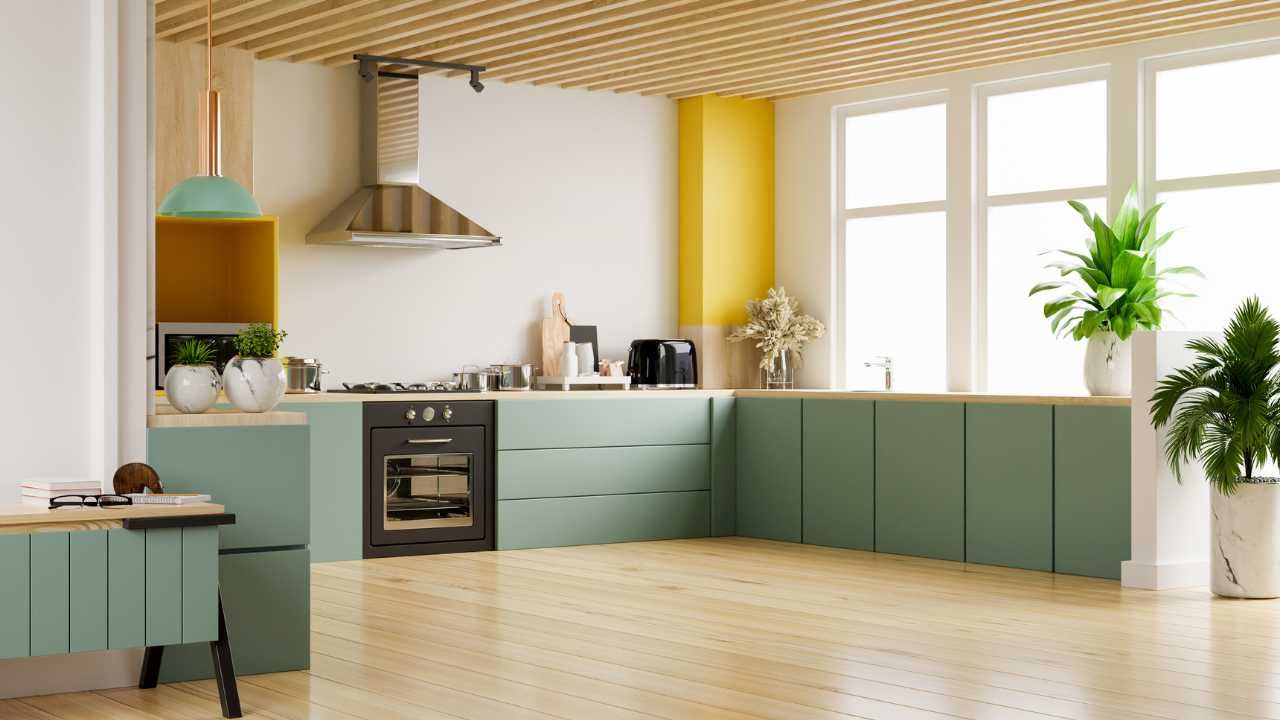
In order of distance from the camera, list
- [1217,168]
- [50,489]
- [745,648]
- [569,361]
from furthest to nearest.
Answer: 1. [569,361]
2. [1217,168]
3. [745,648]
4. [50,489]

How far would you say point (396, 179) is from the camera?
25.1ft

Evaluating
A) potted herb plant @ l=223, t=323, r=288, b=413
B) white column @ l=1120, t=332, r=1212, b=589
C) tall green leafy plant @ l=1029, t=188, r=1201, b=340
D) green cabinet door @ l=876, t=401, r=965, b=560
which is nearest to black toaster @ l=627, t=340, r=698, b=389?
green cabinet door @ l=876, t=401, r=965, b=560

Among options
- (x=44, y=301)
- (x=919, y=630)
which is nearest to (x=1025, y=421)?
(x=919, y=630)

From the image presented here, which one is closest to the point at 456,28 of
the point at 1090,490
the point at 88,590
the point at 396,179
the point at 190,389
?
the point at 396,179

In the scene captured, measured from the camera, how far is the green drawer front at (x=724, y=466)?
8.18 m

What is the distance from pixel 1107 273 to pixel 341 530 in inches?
141

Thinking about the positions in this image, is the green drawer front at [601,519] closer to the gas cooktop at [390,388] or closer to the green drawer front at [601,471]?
the green drawer front at [601,471]

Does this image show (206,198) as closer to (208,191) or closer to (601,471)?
(208,191)

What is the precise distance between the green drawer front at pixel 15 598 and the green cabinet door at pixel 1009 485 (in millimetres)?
4391

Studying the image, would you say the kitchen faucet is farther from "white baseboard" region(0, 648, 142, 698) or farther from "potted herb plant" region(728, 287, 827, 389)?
"white baseboard" region(0, 648, 142, 698)

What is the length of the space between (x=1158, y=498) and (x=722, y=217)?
3.21 meters

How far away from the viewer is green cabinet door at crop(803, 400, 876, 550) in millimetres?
7531

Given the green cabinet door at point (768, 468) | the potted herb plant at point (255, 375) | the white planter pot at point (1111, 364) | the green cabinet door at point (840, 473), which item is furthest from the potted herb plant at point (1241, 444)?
the potted herb plant at point (255, 375)

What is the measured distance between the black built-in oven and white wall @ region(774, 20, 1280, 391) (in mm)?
2138
